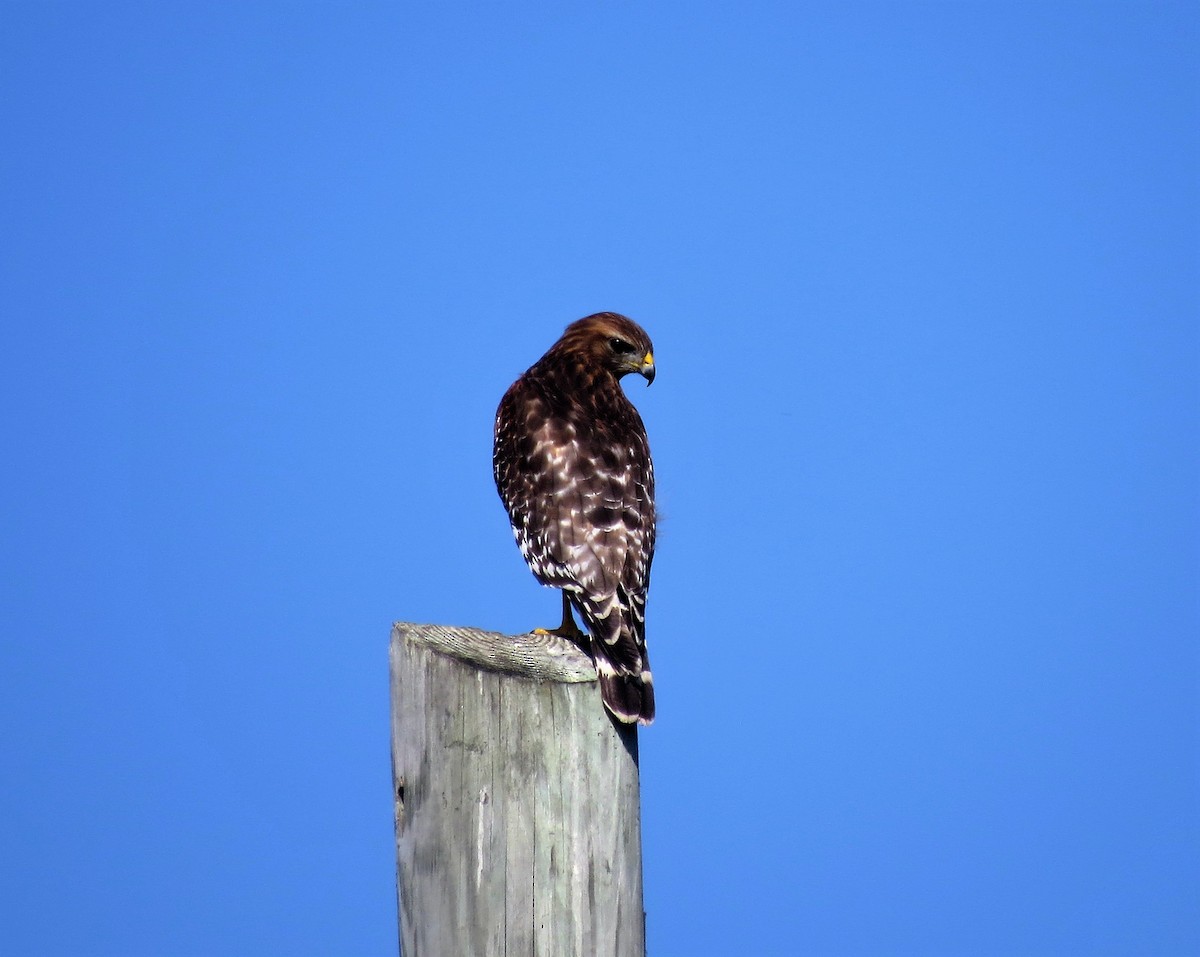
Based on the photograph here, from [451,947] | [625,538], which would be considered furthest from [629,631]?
[451,947]

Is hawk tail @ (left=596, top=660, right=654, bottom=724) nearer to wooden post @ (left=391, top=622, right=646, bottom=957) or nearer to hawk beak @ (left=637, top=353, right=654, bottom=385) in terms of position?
wooden post @ (left=391, top=622, right=646, bottom=957)

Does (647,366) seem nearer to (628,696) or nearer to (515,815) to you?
(628,696)

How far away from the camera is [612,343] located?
7109 millimetres

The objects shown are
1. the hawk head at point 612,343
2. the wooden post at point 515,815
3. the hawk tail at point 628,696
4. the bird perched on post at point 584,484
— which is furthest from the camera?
the hawk head at point 612,343

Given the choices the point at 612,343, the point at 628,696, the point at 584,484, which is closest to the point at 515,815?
the point at 628,696

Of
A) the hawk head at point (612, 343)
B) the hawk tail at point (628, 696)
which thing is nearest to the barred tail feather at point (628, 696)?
the hawk tail at point (628, 696)

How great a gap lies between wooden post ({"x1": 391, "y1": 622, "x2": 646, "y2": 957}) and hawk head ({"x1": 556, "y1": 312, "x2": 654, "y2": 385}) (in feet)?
10.1

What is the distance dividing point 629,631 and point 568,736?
113 cm

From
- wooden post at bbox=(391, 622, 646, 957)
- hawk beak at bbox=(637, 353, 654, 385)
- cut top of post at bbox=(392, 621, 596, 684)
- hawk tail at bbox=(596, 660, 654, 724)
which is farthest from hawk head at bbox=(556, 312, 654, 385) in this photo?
wooden post at bbox=(391, 622, 646, 957)

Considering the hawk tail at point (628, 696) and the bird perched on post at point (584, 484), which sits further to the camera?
the bird perched on post at point (584, 484)

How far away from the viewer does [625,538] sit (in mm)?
5812

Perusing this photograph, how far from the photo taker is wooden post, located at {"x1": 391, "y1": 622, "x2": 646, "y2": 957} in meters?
3.94

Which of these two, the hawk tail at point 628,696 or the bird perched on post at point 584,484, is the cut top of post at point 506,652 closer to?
the hawk tail at point 628,696

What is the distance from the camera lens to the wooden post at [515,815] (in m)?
3.94
